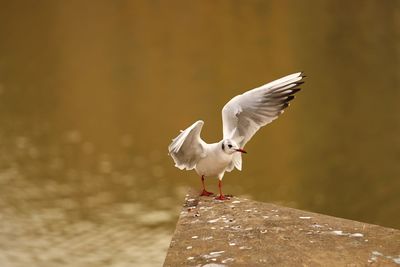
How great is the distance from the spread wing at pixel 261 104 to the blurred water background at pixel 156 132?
582cm

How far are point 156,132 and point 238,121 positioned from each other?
448 inches

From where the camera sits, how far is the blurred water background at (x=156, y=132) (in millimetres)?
10969

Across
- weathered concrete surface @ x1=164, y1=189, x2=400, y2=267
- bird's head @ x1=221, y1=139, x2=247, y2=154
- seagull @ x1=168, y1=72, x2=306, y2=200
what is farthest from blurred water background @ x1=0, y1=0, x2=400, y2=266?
weathered concrete surface @ x1=164, y1=189, x2=400, y2=267

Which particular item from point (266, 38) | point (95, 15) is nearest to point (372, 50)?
point (266, 38)

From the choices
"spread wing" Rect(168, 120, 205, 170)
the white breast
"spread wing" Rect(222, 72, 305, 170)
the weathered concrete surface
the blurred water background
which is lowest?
the weathered concrete surface

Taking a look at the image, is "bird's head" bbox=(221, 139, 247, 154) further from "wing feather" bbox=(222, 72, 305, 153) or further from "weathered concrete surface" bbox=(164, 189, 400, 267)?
"weathered concrete surface" bbox=(164, 189, 400, 267)

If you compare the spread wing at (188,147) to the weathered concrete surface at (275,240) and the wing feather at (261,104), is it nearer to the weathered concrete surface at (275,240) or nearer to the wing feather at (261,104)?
the wing feather at (261,104)

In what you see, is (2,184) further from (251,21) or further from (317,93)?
(251,21)

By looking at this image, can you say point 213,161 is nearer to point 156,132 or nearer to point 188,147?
point 188,147

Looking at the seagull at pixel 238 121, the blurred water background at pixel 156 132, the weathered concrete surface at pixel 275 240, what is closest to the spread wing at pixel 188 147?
the seagull at pixel 238 121

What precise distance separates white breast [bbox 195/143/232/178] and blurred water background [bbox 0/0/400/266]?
5756 mm

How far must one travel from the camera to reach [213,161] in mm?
3791

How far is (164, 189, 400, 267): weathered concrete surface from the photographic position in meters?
2.55

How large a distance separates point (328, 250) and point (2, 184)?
10.8 m
